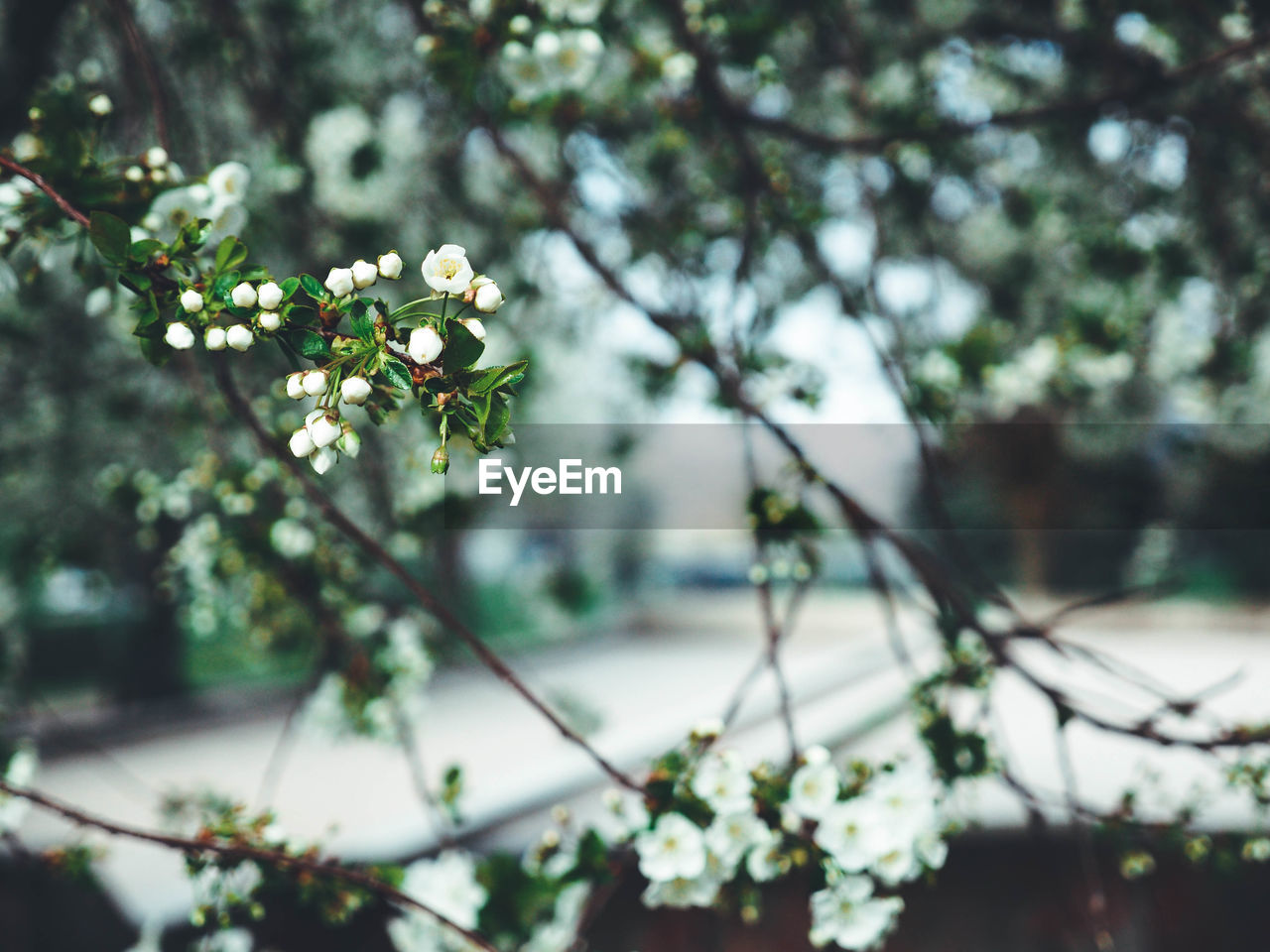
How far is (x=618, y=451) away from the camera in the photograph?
2.51m

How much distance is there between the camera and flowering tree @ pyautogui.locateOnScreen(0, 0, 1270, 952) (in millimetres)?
925

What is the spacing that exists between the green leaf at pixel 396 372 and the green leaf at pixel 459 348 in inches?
1.2

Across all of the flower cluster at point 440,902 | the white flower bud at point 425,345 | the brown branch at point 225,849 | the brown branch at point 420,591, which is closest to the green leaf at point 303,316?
the white flower bud at point 425,345

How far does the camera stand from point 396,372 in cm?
61

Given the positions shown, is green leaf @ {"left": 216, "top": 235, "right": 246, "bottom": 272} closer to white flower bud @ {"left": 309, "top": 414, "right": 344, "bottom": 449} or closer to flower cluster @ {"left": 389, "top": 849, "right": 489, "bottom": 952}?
white flower bud @ {"left": 309, "top": 414, "right": 344, "bottom": 449}

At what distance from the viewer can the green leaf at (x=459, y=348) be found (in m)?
0.61

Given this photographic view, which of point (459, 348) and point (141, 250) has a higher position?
point (141, 250)

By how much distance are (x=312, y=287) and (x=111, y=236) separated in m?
0.23

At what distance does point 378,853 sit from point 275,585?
132cm

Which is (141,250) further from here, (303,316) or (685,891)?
(685,891)

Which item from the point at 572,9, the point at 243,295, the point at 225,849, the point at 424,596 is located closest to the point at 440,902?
the point at 225,849

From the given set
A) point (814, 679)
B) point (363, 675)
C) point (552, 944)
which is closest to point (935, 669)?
point (552, 944)

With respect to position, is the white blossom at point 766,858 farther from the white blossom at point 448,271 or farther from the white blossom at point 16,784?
the white blossom at point 16,784

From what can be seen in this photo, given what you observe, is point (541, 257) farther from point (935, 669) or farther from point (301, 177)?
point (935, 669)
